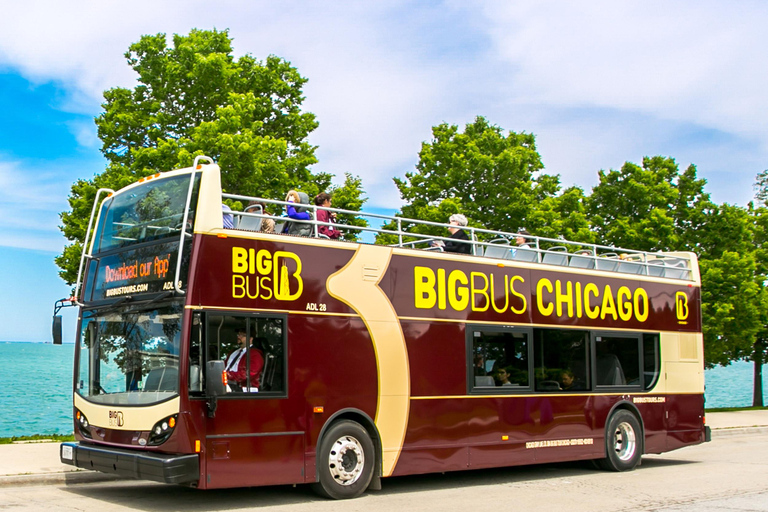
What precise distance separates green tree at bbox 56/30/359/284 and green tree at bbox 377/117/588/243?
18.0 feet

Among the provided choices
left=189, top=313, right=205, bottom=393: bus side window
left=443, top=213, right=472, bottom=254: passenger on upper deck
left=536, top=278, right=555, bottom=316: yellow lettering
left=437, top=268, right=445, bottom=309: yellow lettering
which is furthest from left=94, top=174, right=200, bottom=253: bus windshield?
left=536, top=278, right=555, bottom=316: yellow lettering

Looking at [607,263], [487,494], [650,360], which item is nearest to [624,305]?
[607,263]

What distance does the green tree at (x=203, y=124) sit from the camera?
66.0 ft

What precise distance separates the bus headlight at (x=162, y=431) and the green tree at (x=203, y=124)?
10.7 metres

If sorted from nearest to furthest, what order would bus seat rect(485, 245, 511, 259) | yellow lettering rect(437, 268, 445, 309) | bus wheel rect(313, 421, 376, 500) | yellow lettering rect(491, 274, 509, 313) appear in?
bus wheel rect(313, 421, 376, 500) < yellow lettering rect(437, 268, 445, 309) < yellow lettering rect(491, 274, 509, 313) < bus seat rect(485, 245, 511, 259)

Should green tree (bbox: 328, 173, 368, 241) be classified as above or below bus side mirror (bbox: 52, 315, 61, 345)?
above

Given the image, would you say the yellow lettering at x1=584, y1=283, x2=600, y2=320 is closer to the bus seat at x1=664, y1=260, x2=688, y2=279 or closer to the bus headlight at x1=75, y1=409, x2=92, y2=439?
the bus seat at x1=664, y1=260, x2=688, y2=279

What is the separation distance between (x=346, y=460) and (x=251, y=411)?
165 centimetres

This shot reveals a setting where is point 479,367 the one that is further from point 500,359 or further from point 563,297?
point 563,297

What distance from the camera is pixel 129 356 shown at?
31.6 feet

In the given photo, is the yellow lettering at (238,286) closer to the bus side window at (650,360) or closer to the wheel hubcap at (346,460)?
the wheel hubcap at (346,460)

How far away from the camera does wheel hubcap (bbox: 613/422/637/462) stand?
1423 centimetres

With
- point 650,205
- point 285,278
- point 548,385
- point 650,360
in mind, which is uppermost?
point 650,205

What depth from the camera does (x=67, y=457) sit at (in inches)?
398
